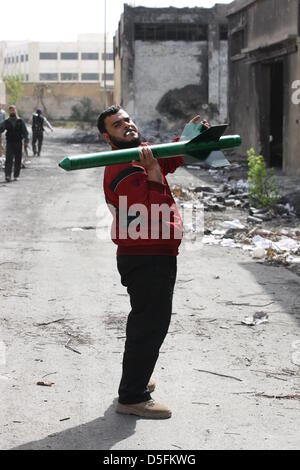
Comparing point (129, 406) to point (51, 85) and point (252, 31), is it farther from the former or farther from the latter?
point (51, 85)

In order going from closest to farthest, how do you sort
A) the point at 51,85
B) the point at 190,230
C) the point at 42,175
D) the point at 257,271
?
1. the point at 257,271
2. the point at 190,230
3. the point at 42,175
4. the point at 51,85

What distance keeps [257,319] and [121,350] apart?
1403mm

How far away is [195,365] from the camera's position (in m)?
5.16

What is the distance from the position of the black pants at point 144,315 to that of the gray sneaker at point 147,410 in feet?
0.10

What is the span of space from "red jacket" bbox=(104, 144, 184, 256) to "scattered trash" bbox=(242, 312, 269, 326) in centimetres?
216

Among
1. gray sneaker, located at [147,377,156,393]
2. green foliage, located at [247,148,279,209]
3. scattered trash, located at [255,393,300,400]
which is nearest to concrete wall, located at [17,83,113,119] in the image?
green foliage, located at [247,148,279,209]

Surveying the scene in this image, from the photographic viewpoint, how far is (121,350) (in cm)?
547

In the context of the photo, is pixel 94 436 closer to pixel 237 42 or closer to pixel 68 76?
pixel 237 42

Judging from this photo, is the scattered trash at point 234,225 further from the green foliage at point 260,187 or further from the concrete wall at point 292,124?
the concrete wall at point 292,124

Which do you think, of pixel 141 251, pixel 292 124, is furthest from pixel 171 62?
pixel 141 251

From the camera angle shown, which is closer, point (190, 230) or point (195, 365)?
point (195, 365)

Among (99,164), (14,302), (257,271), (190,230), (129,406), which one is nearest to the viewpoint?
(99,164)
